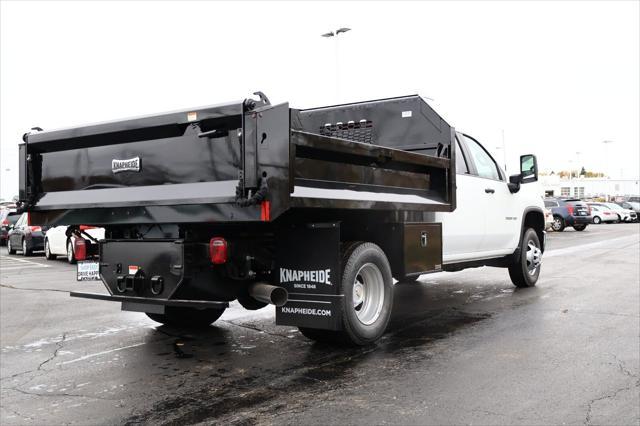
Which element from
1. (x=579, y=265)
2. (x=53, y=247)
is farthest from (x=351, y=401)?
(x=53, y=247)

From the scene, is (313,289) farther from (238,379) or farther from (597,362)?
(597,362)

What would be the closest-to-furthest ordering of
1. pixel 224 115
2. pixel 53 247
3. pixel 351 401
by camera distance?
pixel 351 401 < pixel 224 115 < pixel 53 247

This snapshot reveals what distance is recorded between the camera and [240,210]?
4812mm

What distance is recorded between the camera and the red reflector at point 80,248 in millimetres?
6281

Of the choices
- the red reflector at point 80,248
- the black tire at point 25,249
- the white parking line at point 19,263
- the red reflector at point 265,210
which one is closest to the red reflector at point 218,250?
the red reflector at point 265,210

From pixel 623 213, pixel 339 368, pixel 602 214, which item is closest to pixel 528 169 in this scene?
pixel 339 368

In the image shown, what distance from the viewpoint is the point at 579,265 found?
13.5 meters

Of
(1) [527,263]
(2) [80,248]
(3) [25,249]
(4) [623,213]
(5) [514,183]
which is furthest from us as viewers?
(4) [623,213]

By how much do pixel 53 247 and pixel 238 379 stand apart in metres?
14.7

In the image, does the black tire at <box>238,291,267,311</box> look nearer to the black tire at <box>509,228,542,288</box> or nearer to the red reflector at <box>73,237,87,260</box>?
the red reflector at <box>73,237,87,260</box>

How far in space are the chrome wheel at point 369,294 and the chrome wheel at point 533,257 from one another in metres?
4.51

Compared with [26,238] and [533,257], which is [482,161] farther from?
[26,238]

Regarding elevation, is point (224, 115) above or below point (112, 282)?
above

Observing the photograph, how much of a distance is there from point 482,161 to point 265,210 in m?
4.84
